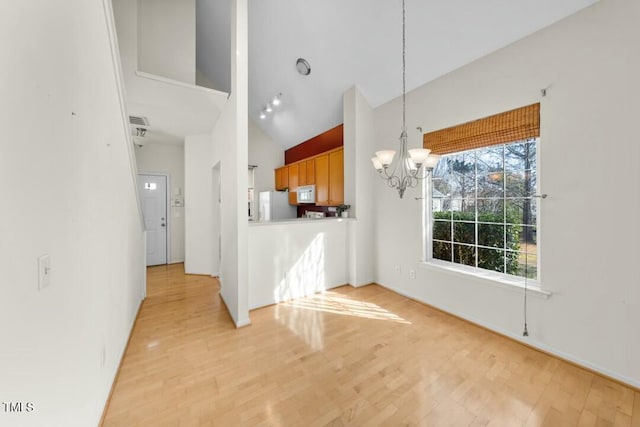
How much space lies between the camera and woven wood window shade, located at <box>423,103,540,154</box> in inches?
86.7

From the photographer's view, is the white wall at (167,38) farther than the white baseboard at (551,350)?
Yes

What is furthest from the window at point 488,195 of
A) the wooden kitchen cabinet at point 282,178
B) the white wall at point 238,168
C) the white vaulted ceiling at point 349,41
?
the wooden kitchen cabinet at point 282,178

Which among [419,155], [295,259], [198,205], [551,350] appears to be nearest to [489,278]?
[551,350]

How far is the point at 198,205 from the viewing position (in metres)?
4.60

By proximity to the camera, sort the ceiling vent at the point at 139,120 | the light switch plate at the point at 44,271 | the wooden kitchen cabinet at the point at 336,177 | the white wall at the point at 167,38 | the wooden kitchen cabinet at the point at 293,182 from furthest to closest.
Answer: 1. the wooden kitchen cabinet at the point at 293,182
2. the wooden kitchen cabinet at the point at 336,177
3. the ceiling vent at the point at 139,120
4. the white wall at the point at 167,38
5. the light switch plate at the point at 44,271

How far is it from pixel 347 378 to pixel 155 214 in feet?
16.5

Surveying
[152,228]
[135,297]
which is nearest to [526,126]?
[135,297]

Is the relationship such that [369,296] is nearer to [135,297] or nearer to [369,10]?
[135,297]

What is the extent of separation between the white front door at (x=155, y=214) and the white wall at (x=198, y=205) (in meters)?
1.03

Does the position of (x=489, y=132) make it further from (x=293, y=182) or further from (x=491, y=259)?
(x=293, y=182)

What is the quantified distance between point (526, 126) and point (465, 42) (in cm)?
106

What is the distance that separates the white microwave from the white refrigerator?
65 centimetres

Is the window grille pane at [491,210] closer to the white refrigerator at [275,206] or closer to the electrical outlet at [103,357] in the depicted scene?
the electrical outlet at [103,357]

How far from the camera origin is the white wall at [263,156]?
19.6 feet
